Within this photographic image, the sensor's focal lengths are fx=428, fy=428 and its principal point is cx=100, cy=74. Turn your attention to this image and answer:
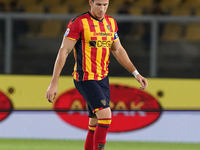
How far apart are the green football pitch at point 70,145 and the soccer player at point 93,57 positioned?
1.44m

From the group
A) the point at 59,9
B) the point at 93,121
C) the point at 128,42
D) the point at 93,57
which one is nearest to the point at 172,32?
the point at 128,42

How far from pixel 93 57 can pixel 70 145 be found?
188 cm

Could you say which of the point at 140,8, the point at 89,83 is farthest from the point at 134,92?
the point at 140,8

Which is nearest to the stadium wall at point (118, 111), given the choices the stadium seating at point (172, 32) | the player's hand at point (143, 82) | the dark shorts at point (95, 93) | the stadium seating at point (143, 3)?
the stadium seating at point (172, 32)

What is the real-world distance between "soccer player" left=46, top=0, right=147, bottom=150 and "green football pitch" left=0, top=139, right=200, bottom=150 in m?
1.44

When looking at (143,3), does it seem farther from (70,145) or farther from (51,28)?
(70,145)

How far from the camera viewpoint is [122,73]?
600 cm

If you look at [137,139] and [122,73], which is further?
[122,73]

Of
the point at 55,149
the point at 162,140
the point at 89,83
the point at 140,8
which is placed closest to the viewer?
the point at 89,83

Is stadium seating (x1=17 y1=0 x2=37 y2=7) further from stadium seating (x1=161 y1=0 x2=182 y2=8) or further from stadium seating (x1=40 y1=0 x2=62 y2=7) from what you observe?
stadium seating (x1=161 y1=0 x2=182 y2=8)

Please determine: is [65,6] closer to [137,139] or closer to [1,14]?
[1,14]

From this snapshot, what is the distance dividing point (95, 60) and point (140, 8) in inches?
176

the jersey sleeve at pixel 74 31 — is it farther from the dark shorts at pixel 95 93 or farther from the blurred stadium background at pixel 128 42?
the blurred stadium background at pixel 128 42

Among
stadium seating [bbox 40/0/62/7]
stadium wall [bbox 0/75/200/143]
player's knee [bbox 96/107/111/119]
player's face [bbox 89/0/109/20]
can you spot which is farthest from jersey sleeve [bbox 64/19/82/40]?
stadium seating [bbox 40/0/62/7]
